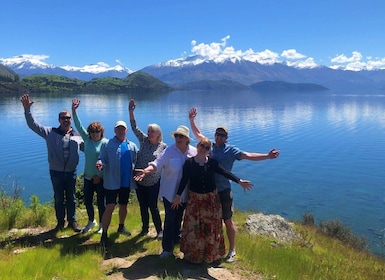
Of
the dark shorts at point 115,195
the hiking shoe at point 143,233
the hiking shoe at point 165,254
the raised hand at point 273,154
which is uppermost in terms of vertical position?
the raised hand at point 273,154

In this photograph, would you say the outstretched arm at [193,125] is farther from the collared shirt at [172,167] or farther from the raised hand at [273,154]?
the raised hand at [273,154]

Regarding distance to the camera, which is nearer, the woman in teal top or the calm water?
the woman in teal top

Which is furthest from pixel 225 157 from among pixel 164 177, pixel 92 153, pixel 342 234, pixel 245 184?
pixel 342 234

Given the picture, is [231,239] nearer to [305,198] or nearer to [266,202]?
[266,202]

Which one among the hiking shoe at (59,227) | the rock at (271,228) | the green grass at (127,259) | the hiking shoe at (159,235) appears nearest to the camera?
the green grass at (127,259)

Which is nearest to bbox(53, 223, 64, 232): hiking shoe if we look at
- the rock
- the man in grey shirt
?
the man in grey shirt

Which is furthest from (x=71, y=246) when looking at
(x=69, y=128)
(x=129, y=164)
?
(x=69, y=128)

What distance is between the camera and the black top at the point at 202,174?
20.6ft

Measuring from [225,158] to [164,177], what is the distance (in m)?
1.25

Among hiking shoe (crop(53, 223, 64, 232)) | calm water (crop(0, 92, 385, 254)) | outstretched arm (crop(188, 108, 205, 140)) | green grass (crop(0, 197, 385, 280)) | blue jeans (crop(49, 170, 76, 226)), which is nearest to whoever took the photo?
green grass (crop(0, 197, 385, 280))

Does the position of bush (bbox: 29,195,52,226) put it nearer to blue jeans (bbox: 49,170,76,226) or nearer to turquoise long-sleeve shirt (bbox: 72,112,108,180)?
blue jeans (bbox: 49,170,76,226)

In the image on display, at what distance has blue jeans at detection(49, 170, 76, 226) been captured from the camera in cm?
792

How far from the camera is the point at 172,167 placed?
21.6 feet

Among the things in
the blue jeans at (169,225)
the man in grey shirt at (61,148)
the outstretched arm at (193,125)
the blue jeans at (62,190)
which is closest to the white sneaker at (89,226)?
the blue jeans at (62,190)
